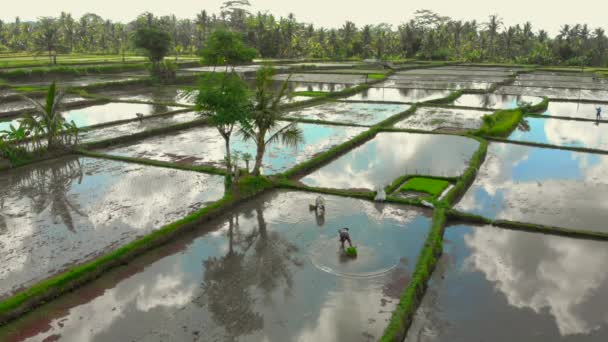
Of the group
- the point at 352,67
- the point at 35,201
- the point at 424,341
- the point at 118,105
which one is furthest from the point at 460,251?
the point at 352,67

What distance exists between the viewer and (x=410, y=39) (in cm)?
7188

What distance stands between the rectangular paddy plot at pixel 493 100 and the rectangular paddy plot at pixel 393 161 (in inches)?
425

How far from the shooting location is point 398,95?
35.1m

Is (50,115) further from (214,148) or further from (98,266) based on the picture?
(98,266)

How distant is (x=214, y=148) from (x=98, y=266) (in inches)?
407

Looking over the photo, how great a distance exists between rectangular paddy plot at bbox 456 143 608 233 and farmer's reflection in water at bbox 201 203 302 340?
576 cm

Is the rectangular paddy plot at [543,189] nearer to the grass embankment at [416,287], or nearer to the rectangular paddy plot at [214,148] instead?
the grass embankment at [416,287]

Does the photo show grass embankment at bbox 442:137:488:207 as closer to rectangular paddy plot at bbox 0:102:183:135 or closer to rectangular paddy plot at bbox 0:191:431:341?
rectangular paddy plot at bbox 0:191:431:341

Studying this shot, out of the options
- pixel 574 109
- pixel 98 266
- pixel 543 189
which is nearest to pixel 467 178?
pixel 543 189

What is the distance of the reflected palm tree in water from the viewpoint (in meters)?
12.4

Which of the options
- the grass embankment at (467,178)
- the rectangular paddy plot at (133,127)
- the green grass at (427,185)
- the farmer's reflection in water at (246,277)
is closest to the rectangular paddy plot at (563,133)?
the grass embankment at (467,178)

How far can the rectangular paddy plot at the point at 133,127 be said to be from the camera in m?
20.5

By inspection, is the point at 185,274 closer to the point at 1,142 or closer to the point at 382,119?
the point at 1,142

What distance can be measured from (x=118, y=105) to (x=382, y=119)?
17091 millimetres
